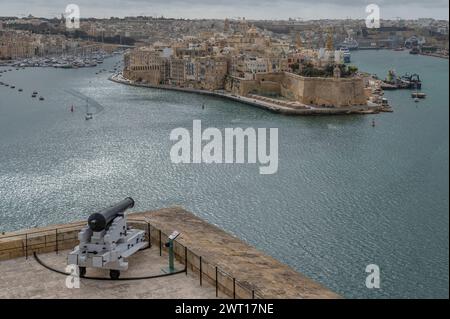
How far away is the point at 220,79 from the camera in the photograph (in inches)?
798

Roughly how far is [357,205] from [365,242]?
1.44 meters

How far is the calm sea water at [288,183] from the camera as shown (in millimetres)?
5238

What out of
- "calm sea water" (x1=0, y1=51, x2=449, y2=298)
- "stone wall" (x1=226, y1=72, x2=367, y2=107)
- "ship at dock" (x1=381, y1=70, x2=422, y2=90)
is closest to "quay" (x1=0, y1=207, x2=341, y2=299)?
"calm sea water" (x1=0, y1=51, x2=449, y2=298)

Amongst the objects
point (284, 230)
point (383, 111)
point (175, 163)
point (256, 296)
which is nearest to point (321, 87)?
point (383, 111)

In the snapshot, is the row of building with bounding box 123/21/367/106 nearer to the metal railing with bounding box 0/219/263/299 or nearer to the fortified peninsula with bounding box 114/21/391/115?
the fortified peninsula with bounding box 114/21/391/115

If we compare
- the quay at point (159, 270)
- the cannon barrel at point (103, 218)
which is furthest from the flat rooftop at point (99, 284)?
the cannon barrel at point (103, 218)

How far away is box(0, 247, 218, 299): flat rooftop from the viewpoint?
2838 millimetres

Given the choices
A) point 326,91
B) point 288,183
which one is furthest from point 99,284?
point 326,91

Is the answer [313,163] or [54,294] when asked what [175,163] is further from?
[54,294]

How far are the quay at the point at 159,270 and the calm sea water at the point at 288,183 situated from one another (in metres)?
0.86

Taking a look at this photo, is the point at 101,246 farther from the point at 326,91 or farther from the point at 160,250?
the point at 326,91

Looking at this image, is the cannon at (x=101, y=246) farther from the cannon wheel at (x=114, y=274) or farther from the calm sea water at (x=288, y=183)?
the calm sea water at (x=288, y=183)

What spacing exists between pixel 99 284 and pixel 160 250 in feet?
1.65

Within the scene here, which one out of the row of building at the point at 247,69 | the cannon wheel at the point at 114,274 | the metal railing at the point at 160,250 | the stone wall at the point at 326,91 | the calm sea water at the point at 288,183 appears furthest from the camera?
the row of building at the point at 247,69
